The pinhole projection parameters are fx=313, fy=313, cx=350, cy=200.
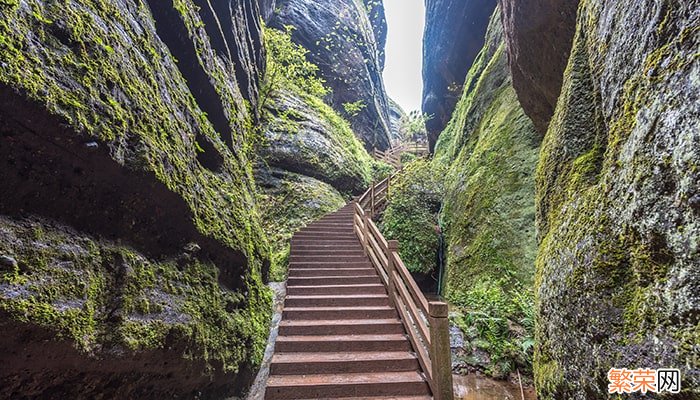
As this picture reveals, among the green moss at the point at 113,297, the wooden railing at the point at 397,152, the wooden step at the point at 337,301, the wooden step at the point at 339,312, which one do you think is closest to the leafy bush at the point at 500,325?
the wooden step at the point at 339,312

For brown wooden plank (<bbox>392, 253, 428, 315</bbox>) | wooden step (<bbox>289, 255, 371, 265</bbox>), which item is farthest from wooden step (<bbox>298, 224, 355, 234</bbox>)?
brown wooden plank (<bbox>392, 253, 428, 315</bbox>)

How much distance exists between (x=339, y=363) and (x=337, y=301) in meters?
1.40

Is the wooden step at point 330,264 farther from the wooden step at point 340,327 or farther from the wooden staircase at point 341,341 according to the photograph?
Result: the wooden step at point 340,327

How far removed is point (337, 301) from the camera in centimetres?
503

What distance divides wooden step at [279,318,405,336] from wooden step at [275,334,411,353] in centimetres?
13

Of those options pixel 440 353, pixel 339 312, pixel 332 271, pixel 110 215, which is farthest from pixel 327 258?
pixel 110 215

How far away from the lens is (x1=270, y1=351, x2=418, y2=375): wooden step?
359cm

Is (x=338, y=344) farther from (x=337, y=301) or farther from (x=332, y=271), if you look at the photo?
(x=332, y=271)

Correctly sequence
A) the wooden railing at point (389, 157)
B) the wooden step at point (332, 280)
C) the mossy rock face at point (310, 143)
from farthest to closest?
the wooden railing at point (389, 157)
the mossy rock face at point (310, 143)
the wooden step at point (332, 280)

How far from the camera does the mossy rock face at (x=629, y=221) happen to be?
139cm

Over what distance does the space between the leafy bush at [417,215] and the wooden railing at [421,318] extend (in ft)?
7.93

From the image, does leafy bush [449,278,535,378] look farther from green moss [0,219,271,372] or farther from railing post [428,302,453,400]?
green moss [0,219,271,372]

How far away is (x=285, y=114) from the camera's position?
458 inches

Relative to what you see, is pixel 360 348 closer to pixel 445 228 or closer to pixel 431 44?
pixel 445 228
